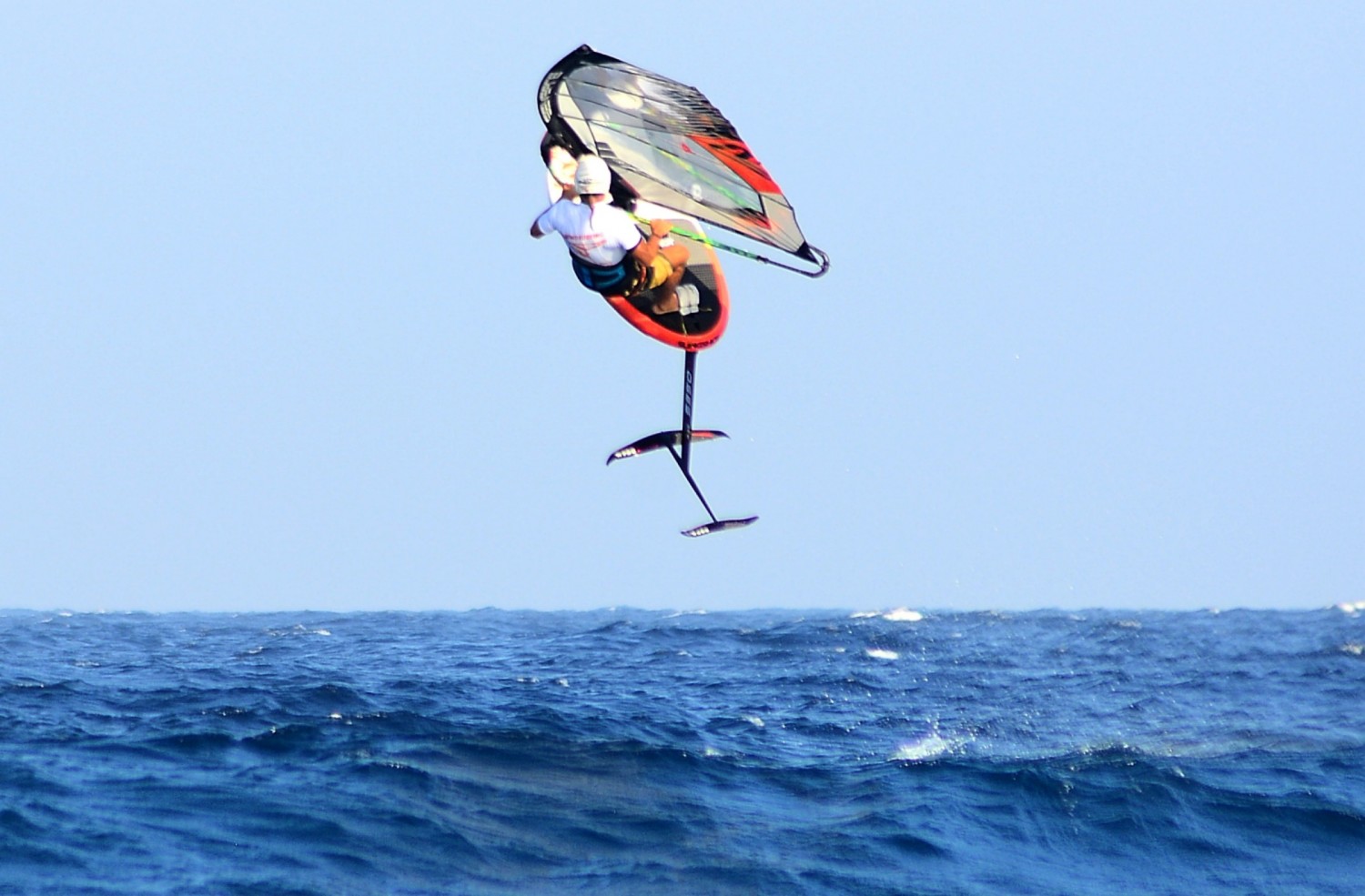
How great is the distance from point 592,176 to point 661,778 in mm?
7410

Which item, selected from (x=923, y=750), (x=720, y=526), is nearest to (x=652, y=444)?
(x=720, y=526)

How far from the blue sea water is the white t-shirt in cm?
630

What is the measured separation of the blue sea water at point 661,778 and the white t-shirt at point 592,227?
20.7 feet

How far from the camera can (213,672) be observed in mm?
25391

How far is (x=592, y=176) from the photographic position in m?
15.3

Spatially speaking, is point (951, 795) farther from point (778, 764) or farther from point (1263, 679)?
point (1263, 679)

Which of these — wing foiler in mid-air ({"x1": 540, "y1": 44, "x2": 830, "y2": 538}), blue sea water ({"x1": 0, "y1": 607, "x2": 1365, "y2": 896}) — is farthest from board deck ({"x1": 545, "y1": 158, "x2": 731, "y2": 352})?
blue sea water ({"x1": 0, "y1": 607, "x2": 1365, "y2": 896})

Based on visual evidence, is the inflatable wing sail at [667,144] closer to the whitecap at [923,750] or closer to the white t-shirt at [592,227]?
the white t-shirt at [592,227]

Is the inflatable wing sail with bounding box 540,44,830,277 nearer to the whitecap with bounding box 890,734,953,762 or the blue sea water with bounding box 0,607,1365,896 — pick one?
the blue sea water with bounding box 0,607,1365,896

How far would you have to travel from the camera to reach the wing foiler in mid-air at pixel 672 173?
15203 mm

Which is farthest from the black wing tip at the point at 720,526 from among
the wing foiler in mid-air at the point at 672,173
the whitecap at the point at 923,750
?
the whitecap at the point at 923,750

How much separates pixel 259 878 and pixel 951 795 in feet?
27.9

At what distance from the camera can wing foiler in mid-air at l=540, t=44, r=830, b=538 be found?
Result: 15.2 meters

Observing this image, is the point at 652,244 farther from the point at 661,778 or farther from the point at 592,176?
the point at 661,778
